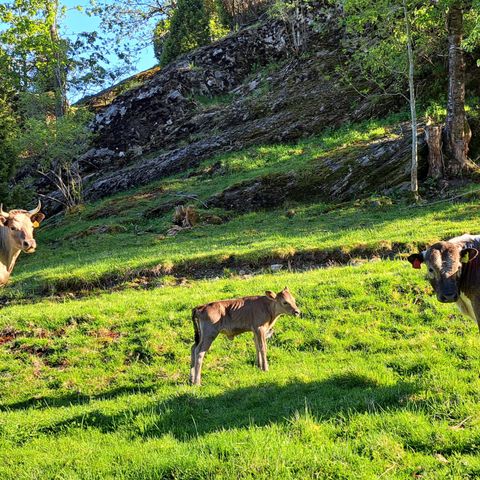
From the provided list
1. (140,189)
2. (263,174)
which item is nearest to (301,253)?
(263,174)

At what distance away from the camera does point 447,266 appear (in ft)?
24.9

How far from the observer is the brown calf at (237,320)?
9258mm

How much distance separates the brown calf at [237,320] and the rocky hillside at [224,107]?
18060 mm

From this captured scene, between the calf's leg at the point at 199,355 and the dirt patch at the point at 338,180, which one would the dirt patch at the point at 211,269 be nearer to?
the calf's leg at the point at 199,355

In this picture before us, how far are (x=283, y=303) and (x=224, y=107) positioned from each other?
3783cm

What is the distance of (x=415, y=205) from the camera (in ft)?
70.0

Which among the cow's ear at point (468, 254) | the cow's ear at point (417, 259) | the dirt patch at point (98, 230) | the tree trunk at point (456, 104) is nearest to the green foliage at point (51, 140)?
the dirt patch at point (98, 230)

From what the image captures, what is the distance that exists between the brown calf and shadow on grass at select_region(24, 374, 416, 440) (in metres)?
0.95

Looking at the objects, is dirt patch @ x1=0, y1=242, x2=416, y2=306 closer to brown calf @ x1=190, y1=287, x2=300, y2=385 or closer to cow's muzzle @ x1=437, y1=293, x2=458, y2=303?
brown calf @ x1=190, y1=287, x2=300, y2=385

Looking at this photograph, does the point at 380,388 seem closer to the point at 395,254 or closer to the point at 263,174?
the point at 395,254

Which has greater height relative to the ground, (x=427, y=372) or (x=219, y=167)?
(x=219, y=167)

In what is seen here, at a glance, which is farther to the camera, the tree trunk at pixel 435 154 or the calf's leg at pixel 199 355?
the tree trunk at pixel 435 154

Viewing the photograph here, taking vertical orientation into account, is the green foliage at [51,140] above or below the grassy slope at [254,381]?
above

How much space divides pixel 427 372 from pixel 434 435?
87.9 inches
